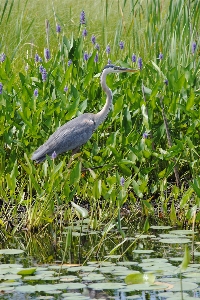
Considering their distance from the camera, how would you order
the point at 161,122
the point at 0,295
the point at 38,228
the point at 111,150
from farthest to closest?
the point at 161,122 → the point at 111,150 → the point at 38,228 → the point at 0,295

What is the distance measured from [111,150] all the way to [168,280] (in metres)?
1.80

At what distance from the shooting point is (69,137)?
589cm

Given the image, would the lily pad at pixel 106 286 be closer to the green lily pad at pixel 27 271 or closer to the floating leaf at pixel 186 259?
the green lily pad at pixel 27 271

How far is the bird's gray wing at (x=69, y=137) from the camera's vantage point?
18.9 feet

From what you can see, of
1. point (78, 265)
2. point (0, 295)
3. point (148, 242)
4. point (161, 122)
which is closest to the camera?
point (0, 295)

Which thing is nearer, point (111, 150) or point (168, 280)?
point (168, 280)

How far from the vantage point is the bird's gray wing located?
575cm

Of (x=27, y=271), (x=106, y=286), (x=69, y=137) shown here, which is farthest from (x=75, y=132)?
(x=106, y=286)

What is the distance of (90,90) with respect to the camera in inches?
249

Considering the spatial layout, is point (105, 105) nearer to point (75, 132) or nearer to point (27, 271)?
point (75, 132)

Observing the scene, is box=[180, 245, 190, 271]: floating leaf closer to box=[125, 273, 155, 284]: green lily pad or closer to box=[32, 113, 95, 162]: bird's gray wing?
box=[125, 273, 155, 284]: green lily pad

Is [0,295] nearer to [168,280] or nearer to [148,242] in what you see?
[168,280]

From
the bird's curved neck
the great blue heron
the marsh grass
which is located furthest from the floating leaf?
the bird's curved neck

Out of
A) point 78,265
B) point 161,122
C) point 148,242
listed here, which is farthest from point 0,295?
point 161,122
